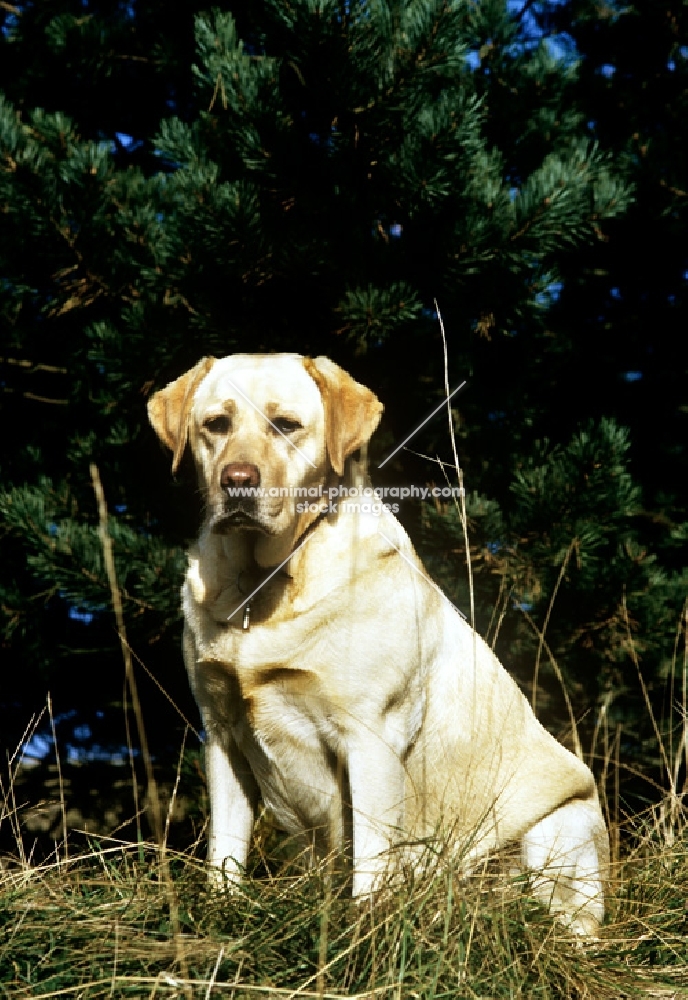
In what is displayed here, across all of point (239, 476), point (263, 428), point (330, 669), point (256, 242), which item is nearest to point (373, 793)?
point (330, 669)

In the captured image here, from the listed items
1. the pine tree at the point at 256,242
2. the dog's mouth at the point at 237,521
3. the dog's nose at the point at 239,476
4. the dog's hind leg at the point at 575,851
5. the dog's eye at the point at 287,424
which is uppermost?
the pine tree at the point at 256,242

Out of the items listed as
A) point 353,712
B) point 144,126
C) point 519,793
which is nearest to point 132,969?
point 353,712

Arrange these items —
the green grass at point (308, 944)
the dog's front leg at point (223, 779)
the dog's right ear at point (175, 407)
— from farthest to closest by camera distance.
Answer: the dog's right ear at point (175, 407)
the dog's front leg at point (223, 779)
the green grass at point (308, 944)

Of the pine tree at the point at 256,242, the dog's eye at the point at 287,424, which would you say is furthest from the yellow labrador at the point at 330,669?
the pine tree at the point at 256,242

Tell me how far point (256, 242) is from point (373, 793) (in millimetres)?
2086

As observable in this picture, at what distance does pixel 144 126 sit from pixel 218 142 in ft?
4.70

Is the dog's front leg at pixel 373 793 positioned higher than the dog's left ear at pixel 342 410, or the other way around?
the dog's left ear at pixel 342 410

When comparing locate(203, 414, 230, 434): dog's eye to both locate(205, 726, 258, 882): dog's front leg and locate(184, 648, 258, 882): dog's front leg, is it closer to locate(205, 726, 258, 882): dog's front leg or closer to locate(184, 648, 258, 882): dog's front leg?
locate(184, 648, 258, 882): dog's front leg

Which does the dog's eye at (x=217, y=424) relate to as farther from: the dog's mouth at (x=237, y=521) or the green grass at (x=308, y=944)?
the green grass at (x=308, y=944)

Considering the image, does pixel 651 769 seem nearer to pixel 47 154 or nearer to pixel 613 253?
pixel 613 253

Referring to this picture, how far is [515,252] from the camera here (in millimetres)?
3691

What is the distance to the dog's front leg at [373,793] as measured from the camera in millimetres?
2488

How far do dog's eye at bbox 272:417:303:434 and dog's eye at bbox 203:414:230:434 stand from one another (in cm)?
14

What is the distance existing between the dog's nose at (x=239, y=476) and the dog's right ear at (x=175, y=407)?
1.38 feet
